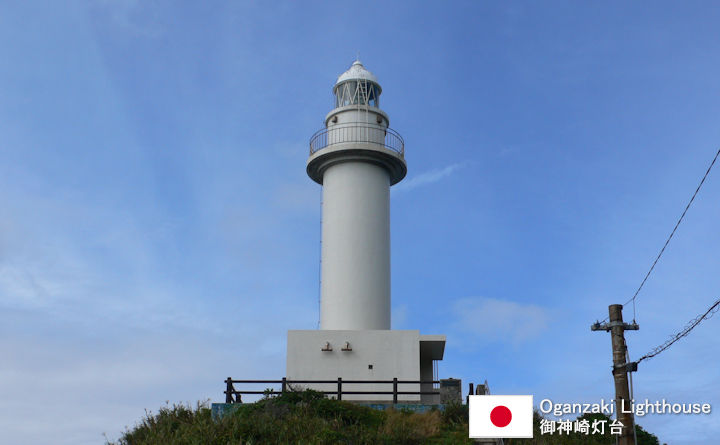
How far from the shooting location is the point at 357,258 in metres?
31.9

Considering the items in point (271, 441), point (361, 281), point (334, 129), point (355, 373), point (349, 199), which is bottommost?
point (271, 441)

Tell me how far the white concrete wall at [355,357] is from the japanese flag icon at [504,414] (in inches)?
627

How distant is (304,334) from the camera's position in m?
29.5

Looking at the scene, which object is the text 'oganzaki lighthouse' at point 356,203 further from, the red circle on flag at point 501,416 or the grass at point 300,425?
the red circle on flag at point 501,416

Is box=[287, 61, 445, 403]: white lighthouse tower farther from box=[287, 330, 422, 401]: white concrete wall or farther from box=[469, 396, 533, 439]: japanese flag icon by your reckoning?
box=[469, 396, 533, 439]: japanese flag icon

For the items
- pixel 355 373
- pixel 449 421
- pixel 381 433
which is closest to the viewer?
pixel 381 433

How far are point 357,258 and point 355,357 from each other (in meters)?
4.55

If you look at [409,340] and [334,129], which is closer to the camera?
[409,340]

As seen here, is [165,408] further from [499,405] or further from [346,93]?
[346,93]

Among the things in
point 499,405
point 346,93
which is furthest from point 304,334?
point 499,405

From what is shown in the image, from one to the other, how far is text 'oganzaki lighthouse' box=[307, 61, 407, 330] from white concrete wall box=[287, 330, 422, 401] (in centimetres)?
153

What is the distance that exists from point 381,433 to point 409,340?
7906 mm

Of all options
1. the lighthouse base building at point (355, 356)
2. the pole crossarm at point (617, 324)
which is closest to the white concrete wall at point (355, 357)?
the lighthouse base building at point (355, 356)

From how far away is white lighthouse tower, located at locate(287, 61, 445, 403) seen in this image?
29.2 meters
